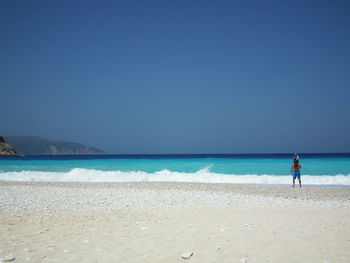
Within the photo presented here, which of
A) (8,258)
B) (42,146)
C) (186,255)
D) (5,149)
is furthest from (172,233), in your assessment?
(42,146)

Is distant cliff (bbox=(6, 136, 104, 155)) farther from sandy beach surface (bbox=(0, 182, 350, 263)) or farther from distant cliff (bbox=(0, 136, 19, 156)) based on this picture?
sandy beach surface (bbox=(0, 182, 350, 263))

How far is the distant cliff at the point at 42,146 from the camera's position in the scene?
163 m

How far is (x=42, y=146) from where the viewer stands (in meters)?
176

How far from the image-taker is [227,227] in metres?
6.63

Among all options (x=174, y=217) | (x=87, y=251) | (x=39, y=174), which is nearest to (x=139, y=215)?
(x=174, y=217)

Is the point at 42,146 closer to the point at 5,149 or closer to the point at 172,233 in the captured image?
the point at 5,149

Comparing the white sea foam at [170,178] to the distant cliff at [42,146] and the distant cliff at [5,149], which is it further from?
the distant cliff at [42,146]

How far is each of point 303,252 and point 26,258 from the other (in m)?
4.46

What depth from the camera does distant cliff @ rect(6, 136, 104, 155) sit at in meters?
163

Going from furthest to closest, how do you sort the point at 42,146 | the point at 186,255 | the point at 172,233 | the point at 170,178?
the point at 42,146 < the point at 170,178 < the point at 172,233 < the point at 186,255

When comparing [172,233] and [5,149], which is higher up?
[5,149]

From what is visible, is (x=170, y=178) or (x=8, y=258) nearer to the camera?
(x=8, y=258)

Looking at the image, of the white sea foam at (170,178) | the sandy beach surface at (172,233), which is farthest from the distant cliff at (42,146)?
the sandy beach surface at (172,233)

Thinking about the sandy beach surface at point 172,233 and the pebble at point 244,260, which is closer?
the pebble at point 244,260
